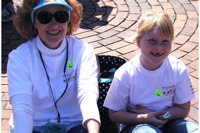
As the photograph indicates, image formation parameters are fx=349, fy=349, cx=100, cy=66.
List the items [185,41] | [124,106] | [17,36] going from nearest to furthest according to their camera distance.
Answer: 1. [124,106]
2. [185,41]
3. [17,36]

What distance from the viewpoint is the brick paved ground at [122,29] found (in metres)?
3.78

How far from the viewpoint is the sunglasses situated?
80.0 inches

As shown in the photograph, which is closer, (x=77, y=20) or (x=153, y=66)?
(x=153, y=66)

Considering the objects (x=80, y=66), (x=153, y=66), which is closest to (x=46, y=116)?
(x=80, y=66)

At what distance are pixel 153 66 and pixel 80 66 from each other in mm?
444

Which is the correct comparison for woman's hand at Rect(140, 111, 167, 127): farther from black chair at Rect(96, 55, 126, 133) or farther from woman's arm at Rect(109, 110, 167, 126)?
black chair at Rect(96, 55, 126, 133)

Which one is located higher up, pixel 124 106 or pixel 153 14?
pixel 153 14

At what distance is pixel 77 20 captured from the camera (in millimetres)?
2311

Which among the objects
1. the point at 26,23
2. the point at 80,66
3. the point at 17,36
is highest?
the point at 26,23

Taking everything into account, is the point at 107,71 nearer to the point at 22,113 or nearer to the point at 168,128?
the point at 168,128

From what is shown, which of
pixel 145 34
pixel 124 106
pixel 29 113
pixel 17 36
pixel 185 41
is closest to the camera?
pixel 29 113

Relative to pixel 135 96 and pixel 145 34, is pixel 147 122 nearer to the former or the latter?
pixel 135 96

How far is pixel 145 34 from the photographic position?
204cm

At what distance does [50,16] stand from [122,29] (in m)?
2.41
